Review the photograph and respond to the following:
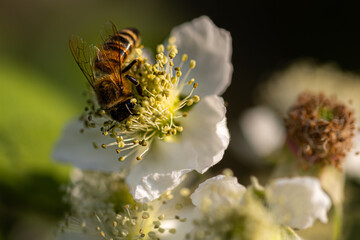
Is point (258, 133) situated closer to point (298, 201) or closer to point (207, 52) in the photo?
point (207, 52)

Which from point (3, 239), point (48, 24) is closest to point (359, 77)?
point (3, 239)

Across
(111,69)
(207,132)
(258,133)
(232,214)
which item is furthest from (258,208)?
(258,133)

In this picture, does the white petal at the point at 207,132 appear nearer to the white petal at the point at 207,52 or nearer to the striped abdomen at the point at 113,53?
the white petal at the point at 207,52

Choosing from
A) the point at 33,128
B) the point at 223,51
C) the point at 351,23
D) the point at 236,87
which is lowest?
the point at 236,87

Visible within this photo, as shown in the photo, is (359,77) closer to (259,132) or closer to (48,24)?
(259,132)

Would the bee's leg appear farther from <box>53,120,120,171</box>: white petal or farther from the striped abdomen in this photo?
<box>53,120,120,171</box>: white petal

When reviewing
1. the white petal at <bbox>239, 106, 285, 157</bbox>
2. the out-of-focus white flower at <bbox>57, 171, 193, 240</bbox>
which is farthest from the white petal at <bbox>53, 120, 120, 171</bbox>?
the white petal at <bbox>239, 106, 285, 157</bbox>

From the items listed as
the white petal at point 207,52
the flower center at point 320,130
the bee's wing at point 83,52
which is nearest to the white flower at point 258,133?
the flower center at point 320,130
